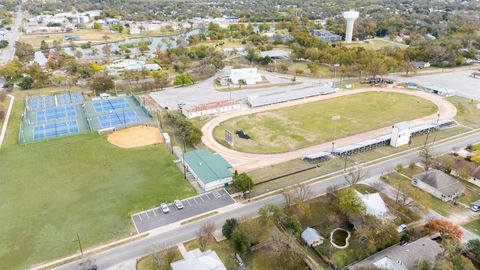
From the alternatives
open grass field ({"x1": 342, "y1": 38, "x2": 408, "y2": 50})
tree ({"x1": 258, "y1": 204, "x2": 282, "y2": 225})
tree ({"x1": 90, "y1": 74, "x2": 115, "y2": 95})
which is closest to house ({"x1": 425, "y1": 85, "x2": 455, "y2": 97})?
open grass field ({"x1": 342, "y1": 38, "x2": 408, "y2": 50})

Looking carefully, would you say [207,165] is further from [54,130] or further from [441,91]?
[441,91]

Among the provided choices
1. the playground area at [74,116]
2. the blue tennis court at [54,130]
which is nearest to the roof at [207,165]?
the playground area at [74,116]

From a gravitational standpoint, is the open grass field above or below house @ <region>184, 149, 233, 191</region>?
below

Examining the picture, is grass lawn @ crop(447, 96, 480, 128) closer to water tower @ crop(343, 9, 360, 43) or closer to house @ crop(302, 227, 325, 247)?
house @ crop(302, 227, 325, 247)

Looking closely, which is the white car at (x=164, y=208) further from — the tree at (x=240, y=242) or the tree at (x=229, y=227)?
the tree at (x=240, y=242)

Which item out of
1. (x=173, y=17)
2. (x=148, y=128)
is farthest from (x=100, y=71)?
(x=173, y=17)

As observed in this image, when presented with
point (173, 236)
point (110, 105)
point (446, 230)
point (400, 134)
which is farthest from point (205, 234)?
point (110, 105)
